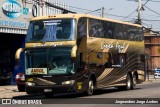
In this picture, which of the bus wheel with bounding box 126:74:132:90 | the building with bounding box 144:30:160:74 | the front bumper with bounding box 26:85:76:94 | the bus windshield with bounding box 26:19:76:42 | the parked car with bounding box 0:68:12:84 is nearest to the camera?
the front bumper with bounding box 26:85:76:94

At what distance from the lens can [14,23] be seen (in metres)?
31.0

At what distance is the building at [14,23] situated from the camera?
3034 centimetres

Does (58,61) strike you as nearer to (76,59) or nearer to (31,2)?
(76,59)

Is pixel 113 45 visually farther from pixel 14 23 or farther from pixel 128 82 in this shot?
pixel 14 23

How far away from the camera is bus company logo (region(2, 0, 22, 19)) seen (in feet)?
99.3

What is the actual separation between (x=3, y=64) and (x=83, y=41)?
50.7ft

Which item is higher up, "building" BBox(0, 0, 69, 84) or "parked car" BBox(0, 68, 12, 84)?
"building" BBox(0, 0, 69, 84)

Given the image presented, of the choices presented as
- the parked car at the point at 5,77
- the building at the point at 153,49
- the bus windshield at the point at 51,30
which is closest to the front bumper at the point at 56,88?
the bus windshield at the point at 51,30

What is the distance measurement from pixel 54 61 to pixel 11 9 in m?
11.7

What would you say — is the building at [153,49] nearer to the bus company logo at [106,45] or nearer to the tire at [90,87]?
the bus company logo at [106,45]

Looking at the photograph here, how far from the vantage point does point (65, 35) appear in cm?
2038

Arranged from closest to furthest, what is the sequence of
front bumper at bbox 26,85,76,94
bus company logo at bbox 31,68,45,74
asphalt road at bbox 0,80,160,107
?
asphalt road at bbox 0,80,160,107
front bumper at bbox 26,85,76,94
bus company logo at bbox 31,68,45,74

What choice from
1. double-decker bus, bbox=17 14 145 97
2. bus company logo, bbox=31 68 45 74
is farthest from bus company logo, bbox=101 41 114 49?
bus company logo, bbox=31 68 45 74

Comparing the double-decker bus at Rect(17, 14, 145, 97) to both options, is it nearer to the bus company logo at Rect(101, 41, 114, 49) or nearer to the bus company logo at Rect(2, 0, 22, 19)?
the bus company logo at Rect(101, 41, 114, 49)
